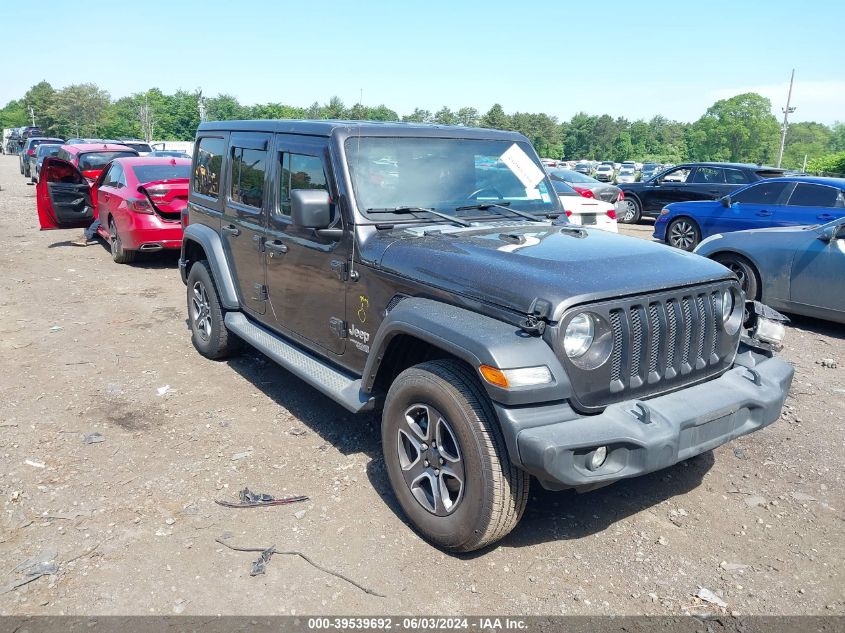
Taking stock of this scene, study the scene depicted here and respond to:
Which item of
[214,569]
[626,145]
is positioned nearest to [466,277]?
[214,569]

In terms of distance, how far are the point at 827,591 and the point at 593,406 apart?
1.40 meters

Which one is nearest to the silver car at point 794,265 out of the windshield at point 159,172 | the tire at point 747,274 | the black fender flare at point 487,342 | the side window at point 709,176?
the tire at point 747,274

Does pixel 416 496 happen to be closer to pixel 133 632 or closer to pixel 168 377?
pixel 133 632

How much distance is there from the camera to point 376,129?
13.6ft

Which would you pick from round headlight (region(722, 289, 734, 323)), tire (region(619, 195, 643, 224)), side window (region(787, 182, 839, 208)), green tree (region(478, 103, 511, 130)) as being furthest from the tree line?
round headlight (region(722, 289, 734, 323))

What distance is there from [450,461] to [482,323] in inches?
26.3

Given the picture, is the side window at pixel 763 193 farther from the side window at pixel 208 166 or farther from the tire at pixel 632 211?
the side window at pixel 208 166

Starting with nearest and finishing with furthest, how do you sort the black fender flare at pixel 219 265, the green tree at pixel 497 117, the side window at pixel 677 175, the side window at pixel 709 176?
the black fender flare at pixel 219 265, the side window at pixel 709 176, the side window at pixel 677 175, the green tree at pixel 497 117

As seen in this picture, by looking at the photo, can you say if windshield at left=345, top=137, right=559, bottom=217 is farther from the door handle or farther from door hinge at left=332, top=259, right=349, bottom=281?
the door handle

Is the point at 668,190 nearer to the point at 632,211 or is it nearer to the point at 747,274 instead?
the point at 632,211

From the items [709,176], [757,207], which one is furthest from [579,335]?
[709,176]

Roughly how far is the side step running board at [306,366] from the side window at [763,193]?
8.53 meters

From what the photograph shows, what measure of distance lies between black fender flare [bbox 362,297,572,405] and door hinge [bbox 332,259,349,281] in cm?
73

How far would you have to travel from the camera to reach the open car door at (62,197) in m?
10.5
